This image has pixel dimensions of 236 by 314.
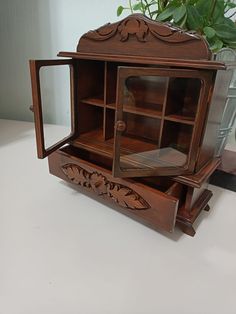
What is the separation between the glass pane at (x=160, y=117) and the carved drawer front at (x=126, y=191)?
0.18ft

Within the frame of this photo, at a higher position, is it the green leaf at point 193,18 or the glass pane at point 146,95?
the green leaf at point 193,18

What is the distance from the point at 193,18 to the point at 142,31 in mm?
151

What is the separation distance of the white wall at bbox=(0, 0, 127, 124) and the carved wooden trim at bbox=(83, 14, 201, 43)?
0.42 meters

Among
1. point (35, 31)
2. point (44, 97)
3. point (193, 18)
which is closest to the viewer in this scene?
point (193, 18)

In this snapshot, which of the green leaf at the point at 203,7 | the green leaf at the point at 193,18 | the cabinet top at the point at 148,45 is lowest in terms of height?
the cabinet top at the point at 148,45

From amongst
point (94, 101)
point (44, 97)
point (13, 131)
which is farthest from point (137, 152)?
point (13, 131)

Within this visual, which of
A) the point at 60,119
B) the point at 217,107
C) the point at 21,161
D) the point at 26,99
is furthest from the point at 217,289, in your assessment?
the point at 26,99

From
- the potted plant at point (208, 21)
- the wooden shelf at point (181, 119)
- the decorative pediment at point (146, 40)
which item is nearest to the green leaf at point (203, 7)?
the potted plant at point (208, 21)

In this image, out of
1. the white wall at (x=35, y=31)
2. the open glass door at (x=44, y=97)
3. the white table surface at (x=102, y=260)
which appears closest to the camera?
the white table surface at (x=102, y=260)

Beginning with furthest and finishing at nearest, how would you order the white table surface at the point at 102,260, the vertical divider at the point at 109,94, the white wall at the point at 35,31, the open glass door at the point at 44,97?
the white wall at the point at 35,31, the vertical divider at the point at 109,94, the open glass door at the point at 44,97, the white table surface at the point at 102,260

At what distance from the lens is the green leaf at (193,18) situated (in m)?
0.53

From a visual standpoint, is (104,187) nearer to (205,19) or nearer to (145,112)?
(145,112)

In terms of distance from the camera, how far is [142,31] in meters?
0.48

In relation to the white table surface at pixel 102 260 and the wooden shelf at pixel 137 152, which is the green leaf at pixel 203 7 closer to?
the wooden shelf at pixel 137 152
